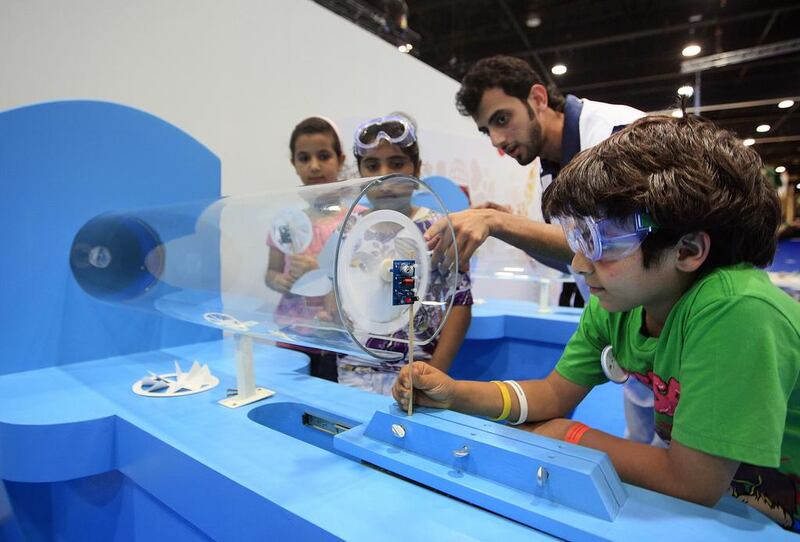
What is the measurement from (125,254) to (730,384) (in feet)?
5.66

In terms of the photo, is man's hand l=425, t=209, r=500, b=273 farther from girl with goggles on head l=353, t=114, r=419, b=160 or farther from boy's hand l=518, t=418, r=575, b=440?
girl with goggles on head l=353, t=114, r=419, b=160

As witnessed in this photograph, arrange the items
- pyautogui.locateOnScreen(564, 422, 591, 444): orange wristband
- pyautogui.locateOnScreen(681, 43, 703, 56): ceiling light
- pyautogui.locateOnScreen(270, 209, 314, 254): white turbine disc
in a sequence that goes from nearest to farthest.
Result: pyautogui.locateOnScreen(564, 422, 591, 444): orange wristband
pyautogui.locateOnScreen(270, 209, 314, 254): white turbine disc
pyautogui.locateOnScreen(681, 43, 703, 56): ceiling light

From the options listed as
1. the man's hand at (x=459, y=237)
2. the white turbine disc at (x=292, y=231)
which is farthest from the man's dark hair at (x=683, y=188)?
the white turbine disc at (x=292, y=231)

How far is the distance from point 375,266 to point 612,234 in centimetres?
37

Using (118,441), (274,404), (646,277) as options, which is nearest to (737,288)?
(646,277)

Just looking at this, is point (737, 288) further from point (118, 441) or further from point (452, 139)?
point (452, 139)

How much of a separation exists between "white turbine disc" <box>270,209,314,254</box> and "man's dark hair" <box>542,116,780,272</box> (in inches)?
19.1

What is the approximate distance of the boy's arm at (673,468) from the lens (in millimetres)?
603

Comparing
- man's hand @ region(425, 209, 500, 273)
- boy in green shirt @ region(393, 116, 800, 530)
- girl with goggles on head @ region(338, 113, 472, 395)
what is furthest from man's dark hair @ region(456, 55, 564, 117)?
boy in green shirt @ region(393, 116, 800, 530)

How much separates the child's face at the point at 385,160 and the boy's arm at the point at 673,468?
1040mm

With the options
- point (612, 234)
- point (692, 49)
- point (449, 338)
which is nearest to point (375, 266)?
point (612, 234)

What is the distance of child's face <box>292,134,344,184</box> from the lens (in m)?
1.90

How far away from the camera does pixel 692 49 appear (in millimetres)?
5410

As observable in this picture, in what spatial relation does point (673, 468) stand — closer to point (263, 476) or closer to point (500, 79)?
point (263, 476)
